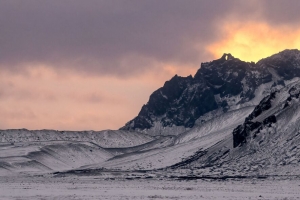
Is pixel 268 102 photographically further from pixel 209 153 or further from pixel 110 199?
pixel 110 199

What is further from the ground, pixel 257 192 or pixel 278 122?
pixel 278 122

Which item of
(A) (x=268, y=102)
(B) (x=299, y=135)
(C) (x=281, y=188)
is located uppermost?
(A) (x=268, y=102)

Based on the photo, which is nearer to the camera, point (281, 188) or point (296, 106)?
point (281, 188)

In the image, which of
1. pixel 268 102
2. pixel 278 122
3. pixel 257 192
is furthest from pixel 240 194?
pixel 268 102

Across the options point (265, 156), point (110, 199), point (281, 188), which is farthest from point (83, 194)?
point (265, 156)

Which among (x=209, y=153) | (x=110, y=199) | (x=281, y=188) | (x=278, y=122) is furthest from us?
(x=209, y=153)

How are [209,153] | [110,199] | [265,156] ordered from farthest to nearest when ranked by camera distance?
[209,153] < [265,156] < [110,199]

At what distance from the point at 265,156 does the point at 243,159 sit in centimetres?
794

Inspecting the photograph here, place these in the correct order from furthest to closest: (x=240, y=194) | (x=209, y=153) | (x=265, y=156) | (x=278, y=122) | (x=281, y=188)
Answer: (x=209, y=153) → (x=278, y=122) → (x=265, y=156) → (x=281, y=188) → (x=240, y=194)

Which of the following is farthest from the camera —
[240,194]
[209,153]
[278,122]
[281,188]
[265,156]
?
[209,153]

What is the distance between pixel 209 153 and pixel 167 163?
1562 cm

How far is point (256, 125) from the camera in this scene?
183 m

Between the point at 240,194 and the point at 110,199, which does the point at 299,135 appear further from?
the point at 110,199

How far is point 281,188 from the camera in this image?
3632 inches
